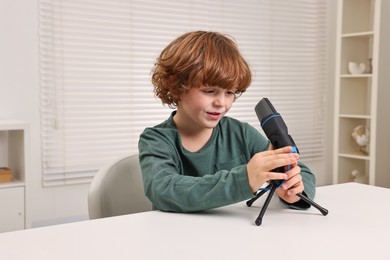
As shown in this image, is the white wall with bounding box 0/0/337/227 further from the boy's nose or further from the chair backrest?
the boy's nose

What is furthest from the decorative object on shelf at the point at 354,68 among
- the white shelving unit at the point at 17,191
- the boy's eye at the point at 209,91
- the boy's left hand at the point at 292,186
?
the boy's left hand at the point at 292,186

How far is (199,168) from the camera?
1.31 m

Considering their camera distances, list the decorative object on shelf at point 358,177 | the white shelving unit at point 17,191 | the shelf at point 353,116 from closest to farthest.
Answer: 1. the white shelving unit at point 17,191
2. the shelf at point 353,116
3. the decorative object on shelf at point 358,177

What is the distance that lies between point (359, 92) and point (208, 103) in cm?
293

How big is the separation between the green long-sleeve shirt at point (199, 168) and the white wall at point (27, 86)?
1.64 meters

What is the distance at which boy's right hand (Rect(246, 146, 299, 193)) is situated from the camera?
0.94 meters

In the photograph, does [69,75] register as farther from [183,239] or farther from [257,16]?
[183,239]

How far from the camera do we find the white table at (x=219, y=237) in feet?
2.49

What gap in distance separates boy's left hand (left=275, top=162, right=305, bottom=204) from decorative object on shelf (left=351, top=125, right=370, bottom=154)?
282 centimetres

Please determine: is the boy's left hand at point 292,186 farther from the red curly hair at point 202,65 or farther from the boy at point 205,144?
the red curly hair at point 202,65

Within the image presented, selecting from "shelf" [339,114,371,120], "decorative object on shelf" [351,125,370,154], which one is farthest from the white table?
"decorative object on shelf" [351,125,370,154]

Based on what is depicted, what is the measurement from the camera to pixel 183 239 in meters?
0.83

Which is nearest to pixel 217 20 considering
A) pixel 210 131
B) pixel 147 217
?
pixel 210 131

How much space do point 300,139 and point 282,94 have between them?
1.36 ft
